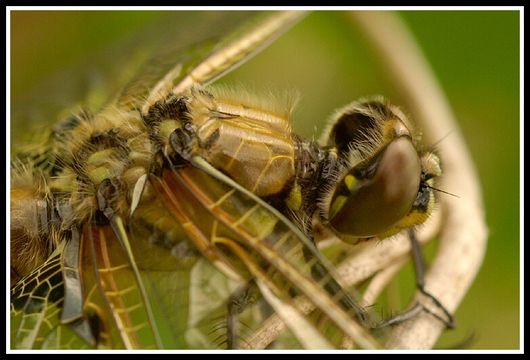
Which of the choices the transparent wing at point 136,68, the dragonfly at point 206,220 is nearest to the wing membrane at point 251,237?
the dragonfly at point 206,220

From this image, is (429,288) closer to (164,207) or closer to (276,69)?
(164,207)

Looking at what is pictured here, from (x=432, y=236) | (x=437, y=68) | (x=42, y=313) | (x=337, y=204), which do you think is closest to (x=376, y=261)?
(x=432, y=236)

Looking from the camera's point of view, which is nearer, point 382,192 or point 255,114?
point 382,192

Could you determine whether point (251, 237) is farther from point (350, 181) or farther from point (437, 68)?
point (437, 68)

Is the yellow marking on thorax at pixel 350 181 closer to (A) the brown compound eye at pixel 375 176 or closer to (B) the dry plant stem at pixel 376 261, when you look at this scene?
(A) the brown compound eye at pixel 375 176

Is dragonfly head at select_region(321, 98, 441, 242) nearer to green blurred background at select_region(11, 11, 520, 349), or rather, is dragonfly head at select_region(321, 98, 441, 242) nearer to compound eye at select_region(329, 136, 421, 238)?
compound eye at select_region(329, 136, 421, 238)

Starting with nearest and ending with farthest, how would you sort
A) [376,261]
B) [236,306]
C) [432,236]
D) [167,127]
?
[236,306] < [167,127] < [376,261] < [432,236]
